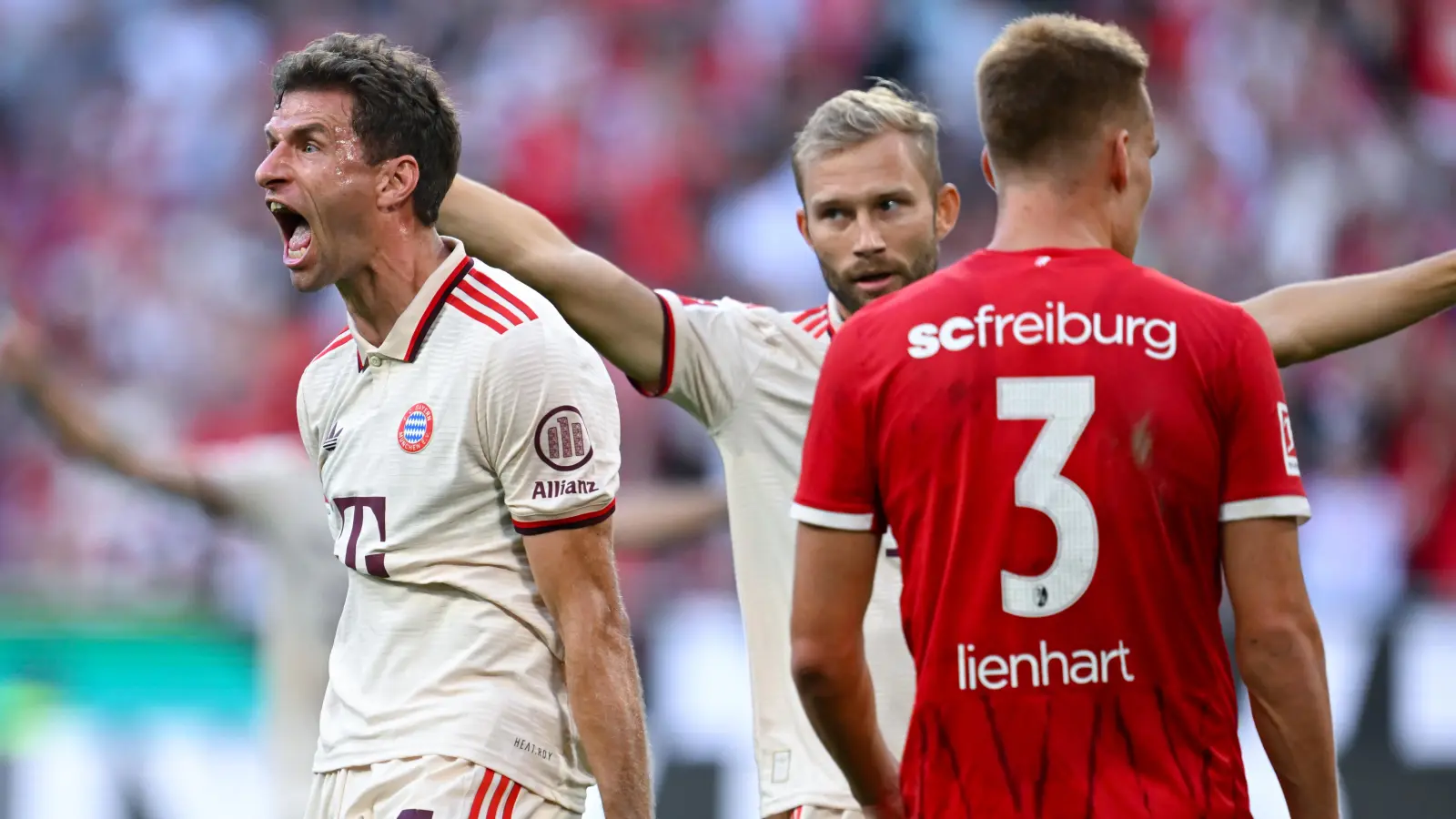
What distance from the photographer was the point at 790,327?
14.8 feet

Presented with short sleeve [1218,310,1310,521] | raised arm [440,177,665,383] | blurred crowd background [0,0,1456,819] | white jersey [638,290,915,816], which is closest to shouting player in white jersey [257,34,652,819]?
raised arm [440,177,665,383]

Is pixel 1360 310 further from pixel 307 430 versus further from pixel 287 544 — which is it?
pixel 287 544

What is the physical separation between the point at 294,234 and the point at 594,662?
1089 mm

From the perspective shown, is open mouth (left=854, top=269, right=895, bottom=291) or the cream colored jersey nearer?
the cream colored jersey

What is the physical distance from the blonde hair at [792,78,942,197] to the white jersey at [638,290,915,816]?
423mm

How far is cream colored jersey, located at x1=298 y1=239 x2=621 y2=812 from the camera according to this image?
11.6 feet

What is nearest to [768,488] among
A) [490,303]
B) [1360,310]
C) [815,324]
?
[815,324]

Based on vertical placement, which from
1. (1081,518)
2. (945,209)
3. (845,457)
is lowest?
(1081,518)

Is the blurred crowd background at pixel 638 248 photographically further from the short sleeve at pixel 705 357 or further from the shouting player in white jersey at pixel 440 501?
the shouting player in white jersey at pixel 440 501

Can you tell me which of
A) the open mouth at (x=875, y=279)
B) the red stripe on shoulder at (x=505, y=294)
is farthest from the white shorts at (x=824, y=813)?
the red stripe on shoulder at (x=505, y=294)

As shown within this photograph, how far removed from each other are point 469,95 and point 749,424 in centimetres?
927

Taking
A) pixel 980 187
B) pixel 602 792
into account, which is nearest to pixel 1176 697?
pixel 602 792

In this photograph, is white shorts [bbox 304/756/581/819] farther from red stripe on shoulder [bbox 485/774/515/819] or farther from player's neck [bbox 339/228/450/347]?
player's neck [bbox 339/228/450/347]

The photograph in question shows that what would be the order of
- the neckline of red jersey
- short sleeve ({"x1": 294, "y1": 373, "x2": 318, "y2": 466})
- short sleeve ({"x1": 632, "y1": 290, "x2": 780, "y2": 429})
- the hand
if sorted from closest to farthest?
the neckline of red jersey
short sleeve ({"x1": 294, "y1": 373, "x2": 318, "y2": 466})
short sleeve ({"x1": 632, "y1": 290, "x2": 780, "y2": 429})
the hand
